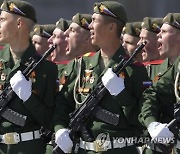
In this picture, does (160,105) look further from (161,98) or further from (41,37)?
(41,37)

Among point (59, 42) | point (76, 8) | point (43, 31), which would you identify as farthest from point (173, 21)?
point (76, 8)

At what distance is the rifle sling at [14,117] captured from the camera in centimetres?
654

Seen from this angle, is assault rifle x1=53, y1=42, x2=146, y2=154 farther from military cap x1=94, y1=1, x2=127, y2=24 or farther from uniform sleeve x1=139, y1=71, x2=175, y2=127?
military cap x1=94, y1=1, x2=127, y2=24

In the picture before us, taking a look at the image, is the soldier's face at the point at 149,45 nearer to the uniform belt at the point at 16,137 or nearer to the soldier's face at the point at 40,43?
the soldier's face at the point at 40,43

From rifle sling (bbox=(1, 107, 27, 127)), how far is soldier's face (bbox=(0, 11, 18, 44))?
0.70 metres

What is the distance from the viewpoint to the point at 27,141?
21.8ft

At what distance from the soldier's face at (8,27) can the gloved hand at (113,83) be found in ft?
3.70

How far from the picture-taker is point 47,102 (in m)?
6.69

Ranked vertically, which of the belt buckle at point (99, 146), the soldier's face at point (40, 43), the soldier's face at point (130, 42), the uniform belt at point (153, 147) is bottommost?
the soldier's face at point (40, 43)

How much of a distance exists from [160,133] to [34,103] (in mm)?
1220

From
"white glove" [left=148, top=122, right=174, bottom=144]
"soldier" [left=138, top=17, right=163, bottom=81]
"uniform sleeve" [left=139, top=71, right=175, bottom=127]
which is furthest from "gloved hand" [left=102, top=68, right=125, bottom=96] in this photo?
"soldier" [left=138, top=17, right=163, bottom=81]

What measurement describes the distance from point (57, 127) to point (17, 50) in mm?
901

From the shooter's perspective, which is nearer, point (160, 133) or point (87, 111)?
point (160, 133)

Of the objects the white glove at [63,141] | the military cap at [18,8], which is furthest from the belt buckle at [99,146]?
the military cap at [18,8]
